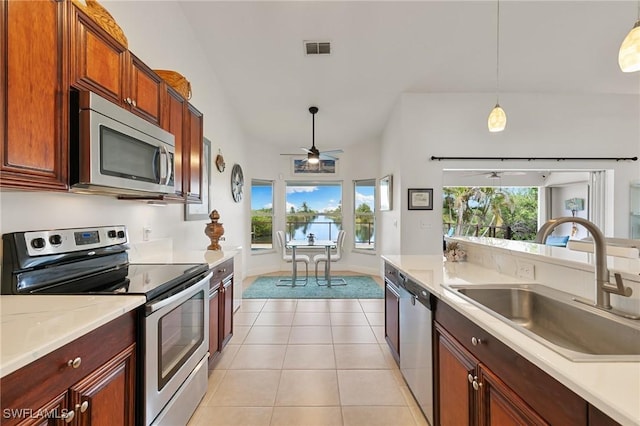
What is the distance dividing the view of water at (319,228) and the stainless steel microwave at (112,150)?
4.76 meters

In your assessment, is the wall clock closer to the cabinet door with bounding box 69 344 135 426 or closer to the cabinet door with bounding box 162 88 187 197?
the cabinet door with bounding box 162 88 187 197

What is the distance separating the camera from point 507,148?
4445 millimetres

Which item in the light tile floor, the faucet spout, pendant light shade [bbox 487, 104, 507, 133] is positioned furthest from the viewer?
pendant light shade [bbox 487, 104, 507, 133]

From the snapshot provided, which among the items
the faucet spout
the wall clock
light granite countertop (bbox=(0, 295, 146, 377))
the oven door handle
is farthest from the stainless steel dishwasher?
the wall clock

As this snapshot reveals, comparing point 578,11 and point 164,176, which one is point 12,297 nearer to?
point 164,176

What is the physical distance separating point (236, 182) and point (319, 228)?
229 cm

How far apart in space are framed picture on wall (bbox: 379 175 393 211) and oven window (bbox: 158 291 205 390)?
12.3 feet

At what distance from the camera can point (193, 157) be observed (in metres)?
2.55

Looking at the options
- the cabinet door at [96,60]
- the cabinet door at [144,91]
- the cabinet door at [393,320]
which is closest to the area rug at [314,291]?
the cabinet door at [393,320]

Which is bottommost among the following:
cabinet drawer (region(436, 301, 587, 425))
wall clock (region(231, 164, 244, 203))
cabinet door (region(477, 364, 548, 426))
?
cabinet door (region(477, 364, 548, 426))

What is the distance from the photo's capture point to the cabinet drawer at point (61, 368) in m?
0.75

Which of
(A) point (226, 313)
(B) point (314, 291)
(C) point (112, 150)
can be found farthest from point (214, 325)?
(B) point (314, 291)

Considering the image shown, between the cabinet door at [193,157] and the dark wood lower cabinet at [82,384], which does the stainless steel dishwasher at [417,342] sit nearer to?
the dark wood lower cabinet at [82,384]

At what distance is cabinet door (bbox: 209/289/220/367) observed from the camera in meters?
2.23
